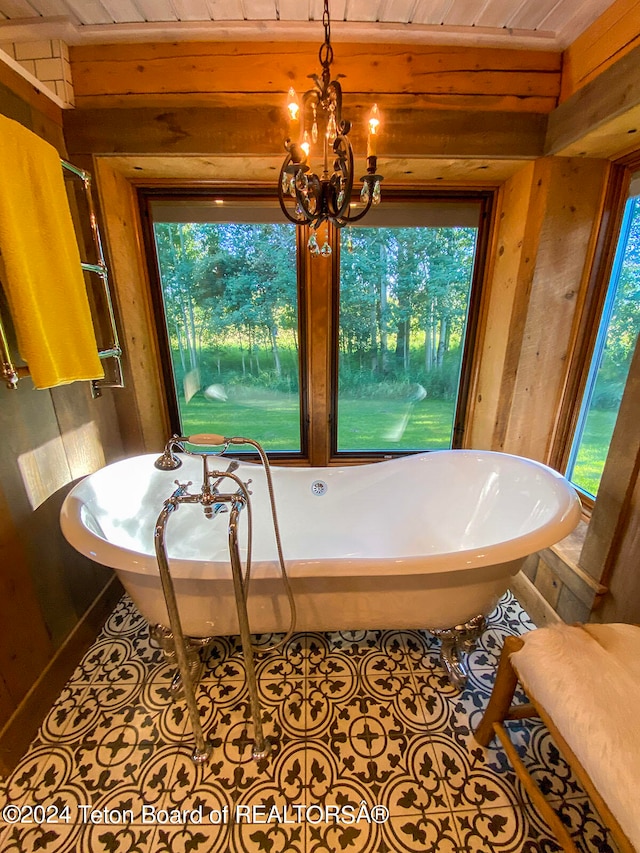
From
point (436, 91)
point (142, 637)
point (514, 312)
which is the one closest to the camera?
point (436, 91)

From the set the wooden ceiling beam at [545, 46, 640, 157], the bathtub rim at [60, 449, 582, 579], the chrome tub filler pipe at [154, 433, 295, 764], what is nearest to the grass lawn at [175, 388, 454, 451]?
the chrome tub filler pipe at [154, 433, 295, 764]

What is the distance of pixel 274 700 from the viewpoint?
3.87 feet

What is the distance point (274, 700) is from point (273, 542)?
1.91 feet

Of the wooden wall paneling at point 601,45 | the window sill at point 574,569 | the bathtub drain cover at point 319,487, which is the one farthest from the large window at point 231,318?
the window sill at point 574,569

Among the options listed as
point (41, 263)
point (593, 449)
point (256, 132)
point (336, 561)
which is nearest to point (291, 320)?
point (256, 132)

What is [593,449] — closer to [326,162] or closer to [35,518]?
[326,162]

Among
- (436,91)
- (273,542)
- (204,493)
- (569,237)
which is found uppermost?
(436,91)

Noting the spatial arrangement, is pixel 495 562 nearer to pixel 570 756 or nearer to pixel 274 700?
pixel 570 756

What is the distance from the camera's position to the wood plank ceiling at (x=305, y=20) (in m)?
1.14

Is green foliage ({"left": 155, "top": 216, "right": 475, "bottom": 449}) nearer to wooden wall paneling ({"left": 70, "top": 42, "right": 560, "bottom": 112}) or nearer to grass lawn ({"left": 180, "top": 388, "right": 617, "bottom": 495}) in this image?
grass lawn ({"left": 180, "top": 388, "right": 617, "bottom": 495})

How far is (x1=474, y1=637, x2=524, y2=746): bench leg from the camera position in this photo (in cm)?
91

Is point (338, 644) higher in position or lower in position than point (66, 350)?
lower

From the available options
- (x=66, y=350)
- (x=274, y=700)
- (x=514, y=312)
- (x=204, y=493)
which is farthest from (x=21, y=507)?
(x=514, y=312)

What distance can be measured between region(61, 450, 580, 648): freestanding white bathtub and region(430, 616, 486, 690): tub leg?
0.05 metres
